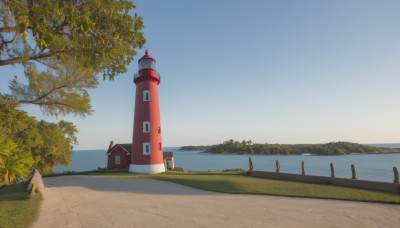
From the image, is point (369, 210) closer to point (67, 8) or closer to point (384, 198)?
point (384, 198)

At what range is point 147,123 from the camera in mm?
27219

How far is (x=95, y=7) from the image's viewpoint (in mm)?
6258

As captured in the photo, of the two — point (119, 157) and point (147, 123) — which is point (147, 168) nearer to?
point (147, 123)

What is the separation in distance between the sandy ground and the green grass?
35cm

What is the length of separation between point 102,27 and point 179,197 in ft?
30.9

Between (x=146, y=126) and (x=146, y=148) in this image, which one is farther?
(x=146, y=126)

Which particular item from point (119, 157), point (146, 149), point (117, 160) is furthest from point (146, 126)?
point (117, 160)

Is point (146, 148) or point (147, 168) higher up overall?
point (146, 148)

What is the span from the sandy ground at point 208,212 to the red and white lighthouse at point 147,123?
46.1 feet

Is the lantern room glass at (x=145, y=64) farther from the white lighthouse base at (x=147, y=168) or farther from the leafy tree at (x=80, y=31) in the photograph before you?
the leafy tree at (x=80, y=31)

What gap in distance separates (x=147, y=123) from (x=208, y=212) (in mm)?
19167

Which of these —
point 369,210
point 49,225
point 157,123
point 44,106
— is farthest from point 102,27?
point 157,123

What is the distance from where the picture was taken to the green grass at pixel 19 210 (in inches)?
318

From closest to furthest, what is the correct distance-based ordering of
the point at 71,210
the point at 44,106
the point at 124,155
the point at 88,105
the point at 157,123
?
the point at 71,210 → the point at 44,106 → the point at 88,105 → the point at 157,123 → the point at 124,155
